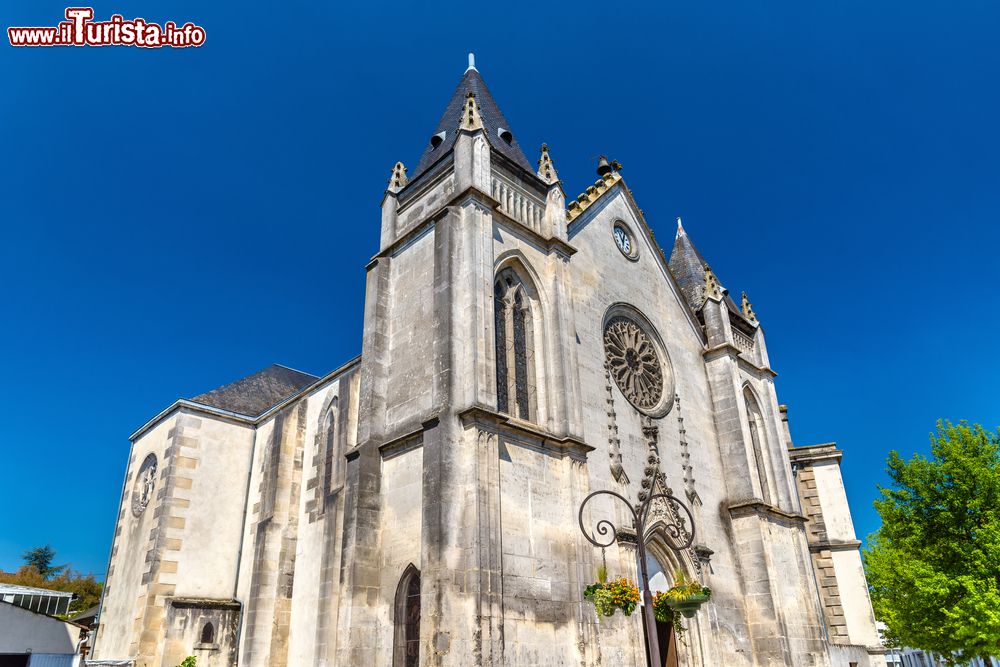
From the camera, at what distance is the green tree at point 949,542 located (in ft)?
61.5


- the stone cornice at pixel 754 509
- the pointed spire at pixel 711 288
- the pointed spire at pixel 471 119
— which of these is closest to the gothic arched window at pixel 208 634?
the stone cornice at pixel 754 509

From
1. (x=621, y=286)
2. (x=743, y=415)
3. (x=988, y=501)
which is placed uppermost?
(x=621, y=286)

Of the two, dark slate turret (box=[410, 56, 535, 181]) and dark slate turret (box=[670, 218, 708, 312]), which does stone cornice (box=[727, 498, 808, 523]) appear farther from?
dark slate turret (box=[410, 56, 535, 181])

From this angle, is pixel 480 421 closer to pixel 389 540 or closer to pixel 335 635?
pixel 389 540

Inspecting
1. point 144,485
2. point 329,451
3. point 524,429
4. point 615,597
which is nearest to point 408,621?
point 615,597

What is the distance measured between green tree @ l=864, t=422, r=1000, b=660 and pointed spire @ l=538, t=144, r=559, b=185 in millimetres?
14943

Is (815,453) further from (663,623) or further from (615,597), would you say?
(615,597)

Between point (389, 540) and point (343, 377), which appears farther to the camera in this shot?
point (343, 377)

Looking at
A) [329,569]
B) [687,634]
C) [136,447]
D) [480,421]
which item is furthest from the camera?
[136,447]

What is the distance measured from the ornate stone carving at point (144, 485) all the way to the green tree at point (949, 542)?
2401 centimetres

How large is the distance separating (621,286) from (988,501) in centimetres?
1258

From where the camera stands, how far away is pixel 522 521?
1278 centimetres

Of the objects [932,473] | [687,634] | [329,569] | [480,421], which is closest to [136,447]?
[329,569]

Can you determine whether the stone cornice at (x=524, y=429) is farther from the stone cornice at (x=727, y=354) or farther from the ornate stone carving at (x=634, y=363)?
the stone cornice at (x=727, y=354)
